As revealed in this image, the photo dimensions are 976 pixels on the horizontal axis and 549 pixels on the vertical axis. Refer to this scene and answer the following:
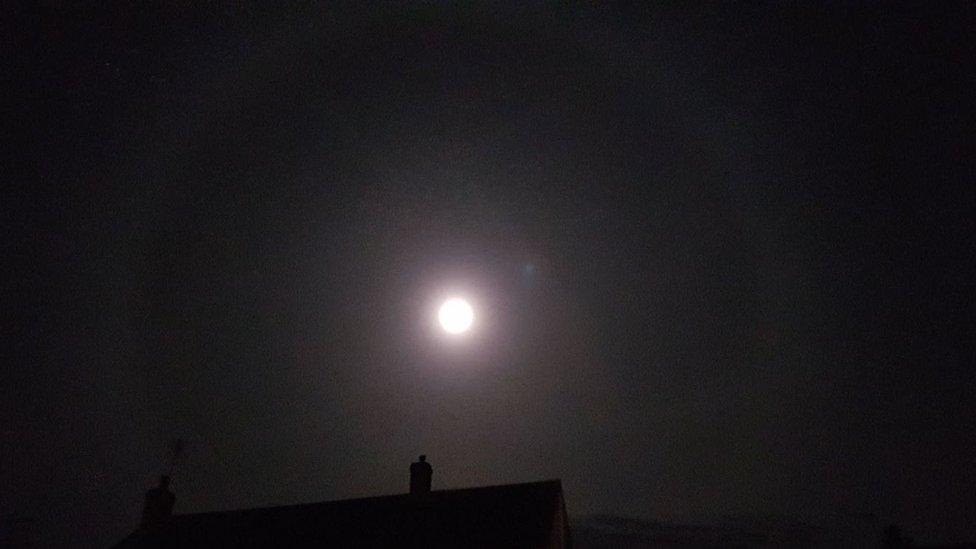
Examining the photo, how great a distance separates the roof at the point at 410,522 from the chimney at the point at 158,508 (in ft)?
6.81

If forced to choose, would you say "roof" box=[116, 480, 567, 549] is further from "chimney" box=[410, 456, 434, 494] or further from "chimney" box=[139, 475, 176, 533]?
"chimney" box=[139, 475, 176, 533]

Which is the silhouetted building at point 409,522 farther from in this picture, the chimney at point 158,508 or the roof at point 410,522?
the chimney at point 158,508

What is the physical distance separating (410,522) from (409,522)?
0.03m

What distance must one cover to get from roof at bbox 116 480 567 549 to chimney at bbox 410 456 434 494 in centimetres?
58

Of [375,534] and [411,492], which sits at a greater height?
[411,492]

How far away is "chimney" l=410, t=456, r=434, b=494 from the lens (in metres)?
19.5

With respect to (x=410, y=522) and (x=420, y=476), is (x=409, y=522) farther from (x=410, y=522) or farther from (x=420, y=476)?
(x=420, y=476)

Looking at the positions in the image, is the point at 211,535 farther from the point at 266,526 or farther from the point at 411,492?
the point at 411,492

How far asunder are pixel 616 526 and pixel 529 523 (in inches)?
5860

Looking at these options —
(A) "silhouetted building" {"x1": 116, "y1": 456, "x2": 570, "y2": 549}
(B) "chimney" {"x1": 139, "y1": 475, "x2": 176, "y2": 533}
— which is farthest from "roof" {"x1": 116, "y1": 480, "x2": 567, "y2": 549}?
(B) "chimney" {"x1": 139, "y1": 475, "x2": 176, "y2": 533}

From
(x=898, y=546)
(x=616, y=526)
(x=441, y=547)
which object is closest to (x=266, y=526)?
(x=441, y=547)

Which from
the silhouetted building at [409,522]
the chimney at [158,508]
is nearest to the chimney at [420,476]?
the silhouetted building at [409,522]

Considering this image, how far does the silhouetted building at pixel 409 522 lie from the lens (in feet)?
53.1

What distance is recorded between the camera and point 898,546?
31234 mm
